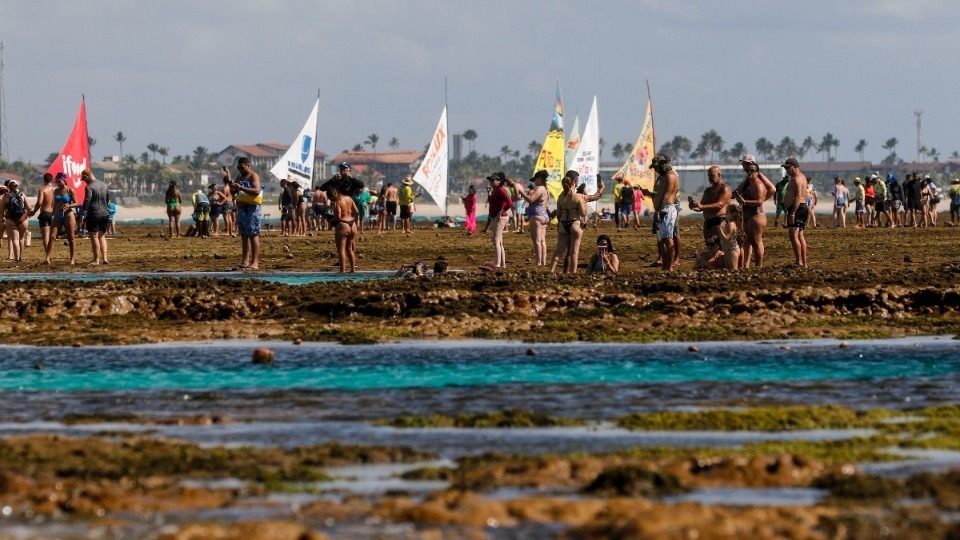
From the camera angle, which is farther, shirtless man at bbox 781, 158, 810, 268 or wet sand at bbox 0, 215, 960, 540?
shirtless man at bbox 781, 158, 810, 268

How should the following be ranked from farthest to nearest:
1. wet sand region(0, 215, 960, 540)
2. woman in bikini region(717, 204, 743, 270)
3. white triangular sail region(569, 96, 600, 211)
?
white triangular sail region(569, 96, 600, 211) → woman in bikini region(717, 204, 743, 270) → wet sand region(0, 215, 960, 540)

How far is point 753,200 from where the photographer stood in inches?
821

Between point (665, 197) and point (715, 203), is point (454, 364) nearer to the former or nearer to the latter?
point (715, 203)

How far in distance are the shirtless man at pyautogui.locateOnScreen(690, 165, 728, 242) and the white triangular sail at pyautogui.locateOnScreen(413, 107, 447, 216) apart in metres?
26.3

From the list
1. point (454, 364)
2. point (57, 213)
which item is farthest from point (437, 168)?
point (454, 364)

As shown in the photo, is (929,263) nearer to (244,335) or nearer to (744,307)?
(744,307)

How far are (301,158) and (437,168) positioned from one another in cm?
578

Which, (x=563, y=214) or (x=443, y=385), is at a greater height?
(x=563, y=214)

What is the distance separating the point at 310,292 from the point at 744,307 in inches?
199

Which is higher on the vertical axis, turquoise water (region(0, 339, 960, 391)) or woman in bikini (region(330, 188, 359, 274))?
woman in bikini (region(330, 188, 359, 274))

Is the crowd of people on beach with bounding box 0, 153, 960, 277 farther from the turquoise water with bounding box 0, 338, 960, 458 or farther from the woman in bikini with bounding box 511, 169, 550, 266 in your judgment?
the turquoise water with bounding box 0, 338, 960, 458

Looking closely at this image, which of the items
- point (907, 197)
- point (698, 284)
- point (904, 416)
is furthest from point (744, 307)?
point (907, 197)

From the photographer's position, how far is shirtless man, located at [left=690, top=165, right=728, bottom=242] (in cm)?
2112

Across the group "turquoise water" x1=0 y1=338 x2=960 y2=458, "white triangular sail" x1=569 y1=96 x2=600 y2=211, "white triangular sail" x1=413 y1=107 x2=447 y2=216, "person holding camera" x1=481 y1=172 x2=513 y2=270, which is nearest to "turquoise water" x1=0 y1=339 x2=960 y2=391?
"turquoise water" x1=0 y1=338 x2=960 y2=458
